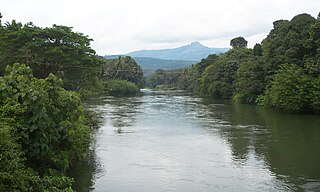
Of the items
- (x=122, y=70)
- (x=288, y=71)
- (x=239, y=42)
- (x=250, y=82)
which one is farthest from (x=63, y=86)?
(x=239, y=42)

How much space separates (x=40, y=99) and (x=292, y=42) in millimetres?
29304

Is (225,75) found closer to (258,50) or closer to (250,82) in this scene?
(258,50)

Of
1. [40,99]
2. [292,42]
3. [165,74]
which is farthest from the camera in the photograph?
[165,74]

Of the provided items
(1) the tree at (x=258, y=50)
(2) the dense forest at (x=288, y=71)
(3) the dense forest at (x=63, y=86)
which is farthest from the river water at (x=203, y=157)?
(1) the tree at (x=258, y=50)

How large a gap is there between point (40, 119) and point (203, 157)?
345 inches

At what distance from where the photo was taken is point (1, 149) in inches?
310

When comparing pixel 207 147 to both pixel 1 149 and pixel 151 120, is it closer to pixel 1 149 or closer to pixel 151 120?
pixel 151 120

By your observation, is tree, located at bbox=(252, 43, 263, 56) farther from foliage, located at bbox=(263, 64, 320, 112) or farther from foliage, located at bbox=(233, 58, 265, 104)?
foliage, located at bbox=(263, 64, 320, 112)

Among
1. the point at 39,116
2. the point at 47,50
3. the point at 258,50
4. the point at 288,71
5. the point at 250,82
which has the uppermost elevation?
the point at 258,50

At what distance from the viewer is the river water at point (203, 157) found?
515 inches

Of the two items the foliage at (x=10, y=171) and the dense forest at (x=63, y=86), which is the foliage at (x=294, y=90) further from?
the foliage at (x=10, y=171)

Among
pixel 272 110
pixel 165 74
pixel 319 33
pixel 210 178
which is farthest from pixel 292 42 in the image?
pixel 165 74

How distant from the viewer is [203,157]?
55.4 ft

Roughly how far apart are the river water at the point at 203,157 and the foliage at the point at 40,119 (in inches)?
73.3
